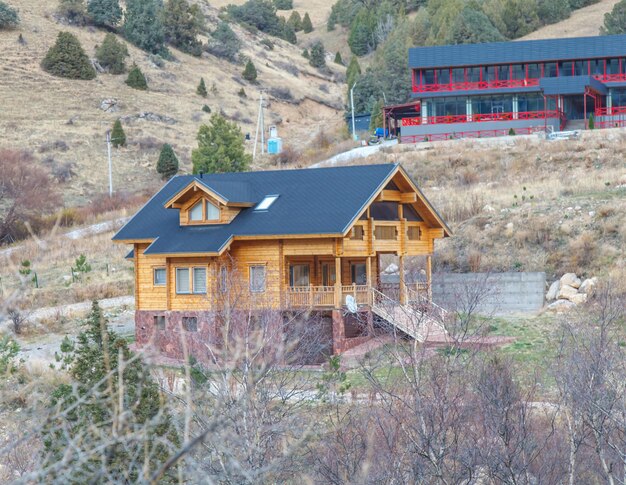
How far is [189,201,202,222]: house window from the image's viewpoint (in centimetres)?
3559

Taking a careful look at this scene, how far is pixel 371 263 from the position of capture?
36469 millimetres

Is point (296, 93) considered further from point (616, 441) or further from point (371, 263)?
point (616, 441)

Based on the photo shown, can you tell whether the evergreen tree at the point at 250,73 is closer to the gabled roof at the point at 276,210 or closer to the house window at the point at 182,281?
the gabled roof at the point at 276,210

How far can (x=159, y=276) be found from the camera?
35.5 m

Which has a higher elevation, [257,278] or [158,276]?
[158,276]

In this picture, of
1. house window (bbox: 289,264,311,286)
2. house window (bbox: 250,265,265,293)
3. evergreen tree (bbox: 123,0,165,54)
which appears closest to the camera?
house window (bbox: 250,265,265,293)

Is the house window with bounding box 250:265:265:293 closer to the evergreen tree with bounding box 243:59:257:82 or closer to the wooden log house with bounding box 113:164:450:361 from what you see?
the wooden log house with bounding box 113:164:450:361

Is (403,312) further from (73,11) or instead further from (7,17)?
(73,11)

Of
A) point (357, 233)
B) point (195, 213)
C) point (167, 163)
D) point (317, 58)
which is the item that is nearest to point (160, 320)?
point (195, 213)

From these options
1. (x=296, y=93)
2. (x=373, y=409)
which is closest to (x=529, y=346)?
(x=373, y=409)

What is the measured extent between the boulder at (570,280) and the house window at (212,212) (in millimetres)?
11284

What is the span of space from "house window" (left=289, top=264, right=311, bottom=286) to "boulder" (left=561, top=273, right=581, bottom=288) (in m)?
8.31

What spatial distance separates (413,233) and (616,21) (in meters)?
81.4

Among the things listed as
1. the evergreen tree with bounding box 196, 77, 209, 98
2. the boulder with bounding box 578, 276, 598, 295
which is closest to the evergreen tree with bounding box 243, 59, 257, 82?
the evergreen tree with bounding box 196, 77, 209, 98
